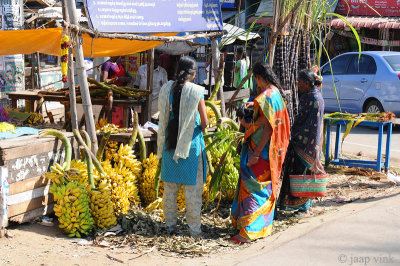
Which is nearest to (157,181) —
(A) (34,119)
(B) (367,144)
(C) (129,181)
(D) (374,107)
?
(C) (129,181)

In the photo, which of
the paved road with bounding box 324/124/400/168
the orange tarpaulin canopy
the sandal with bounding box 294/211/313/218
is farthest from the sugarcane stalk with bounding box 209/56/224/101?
the paved road with bounding box 324/124/400/168

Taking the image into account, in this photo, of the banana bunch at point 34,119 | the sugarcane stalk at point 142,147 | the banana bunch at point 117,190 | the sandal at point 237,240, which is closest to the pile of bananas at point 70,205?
the banana bunch at point 117,190

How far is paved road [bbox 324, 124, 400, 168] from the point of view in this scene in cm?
869

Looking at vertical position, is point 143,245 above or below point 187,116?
below

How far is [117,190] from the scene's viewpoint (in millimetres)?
5090

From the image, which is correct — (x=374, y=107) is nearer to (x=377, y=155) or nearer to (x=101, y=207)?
(x=377, y=155)

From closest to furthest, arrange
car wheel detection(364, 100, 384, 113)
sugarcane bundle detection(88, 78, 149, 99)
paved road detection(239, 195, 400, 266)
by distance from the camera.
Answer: paved road detection(239, 195, 400, 266), sugarcane bundle detection(88, 78, 149, 99), car wheel detection(364, 100, 384, 113)

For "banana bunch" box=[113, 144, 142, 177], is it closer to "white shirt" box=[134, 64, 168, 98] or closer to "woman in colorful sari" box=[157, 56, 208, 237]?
"woman in colorful sari" box=[157, 56, 208, 237]

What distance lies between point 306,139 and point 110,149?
209 centimetres

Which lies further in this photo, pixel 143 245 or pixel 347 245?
pixel 143 245

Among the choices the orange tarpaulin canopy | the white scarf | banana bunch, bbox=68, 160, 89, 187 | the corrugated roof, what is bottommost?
banana bunch, bbox=68, 160, 89, 187

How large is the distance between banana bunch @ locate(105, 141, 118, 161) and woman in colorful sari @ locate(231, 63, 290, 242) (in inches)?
60.1

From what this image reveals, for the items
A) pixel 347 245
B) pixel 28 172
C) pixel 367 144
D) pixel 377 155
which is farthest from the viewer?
pixel 367 144

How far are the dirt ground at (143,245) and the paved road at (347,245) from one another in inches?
9.1
